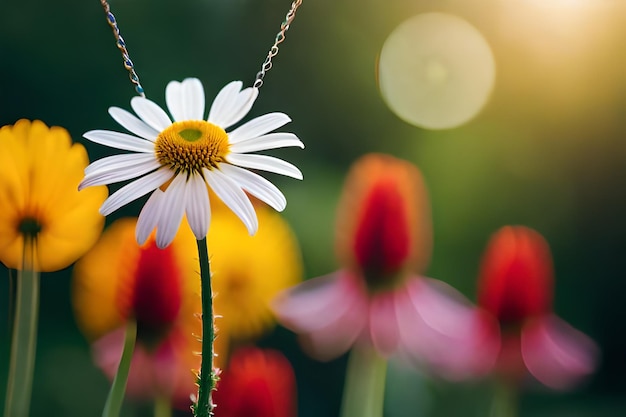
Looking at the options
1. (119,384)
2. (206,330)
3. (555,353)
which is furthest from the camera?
(555,353)

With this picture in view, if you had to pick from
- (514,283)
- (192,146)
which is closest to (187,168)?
(192,146)

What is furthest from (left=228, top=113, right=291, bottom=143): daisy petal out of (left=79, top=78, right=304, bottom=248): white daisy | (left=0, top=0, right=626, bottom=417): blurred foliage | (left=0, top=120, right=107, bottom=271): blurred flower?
(left=0, top=0, right=626, bottom=417): blurred foliage

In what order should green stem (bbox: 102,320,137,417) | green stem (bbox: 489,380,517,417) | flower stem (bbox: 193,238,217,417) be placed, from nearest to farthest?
1. flower stem (bbox: 193,238,217,417)
2. green stem (bbox: 102,320,137,417)
3. green stem (bbox: 489,380,517,417)

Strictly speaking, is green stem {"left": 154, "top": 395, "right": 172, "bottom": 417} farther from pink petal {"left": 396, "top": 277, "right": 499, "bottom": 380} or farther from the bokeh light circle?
the bokeh light circle

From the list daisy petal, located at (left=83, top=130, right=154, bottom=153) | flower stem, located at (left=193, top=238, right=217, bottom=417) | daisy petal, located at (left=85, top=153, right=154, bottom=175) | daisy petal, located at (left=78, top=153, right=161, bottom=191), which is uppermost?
Answer: daisy petal, located at (left=83, top=130, right=154, bottom=153)

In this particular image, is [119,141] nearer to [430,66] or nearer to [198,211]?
[198,211]

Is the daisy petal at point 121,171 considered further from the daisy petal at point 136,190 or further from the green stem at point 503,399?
the green stem at point 503,399
